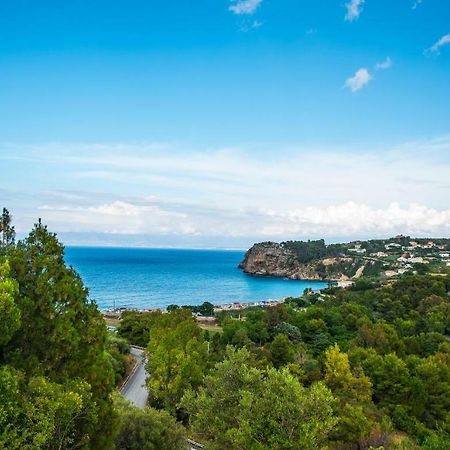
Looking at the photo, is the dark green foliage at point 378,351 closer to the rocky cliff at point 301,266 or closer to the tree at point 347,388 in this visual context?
the tree at point 347,388

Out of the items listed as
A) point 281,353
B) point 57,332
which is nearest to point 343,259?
point 281,353

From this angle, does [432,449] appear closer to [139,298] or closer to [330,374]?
[330,374]

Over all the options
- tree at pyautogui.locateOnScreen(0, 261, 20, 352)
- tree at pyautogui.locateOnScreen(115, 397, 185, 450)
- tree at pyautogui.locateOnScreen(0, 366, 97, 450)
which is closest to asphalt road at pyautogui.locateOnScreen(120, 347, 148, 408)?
tree at pyautogui.locateOnScreen(115, 397, 185, 450)

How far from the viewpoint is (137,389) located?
97.8 ft

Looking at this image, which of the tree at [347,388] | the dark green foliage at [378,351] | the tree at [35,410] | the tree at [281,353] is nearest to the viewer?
the tree at [35,410]

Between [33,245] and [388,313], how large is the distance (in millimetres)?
55022

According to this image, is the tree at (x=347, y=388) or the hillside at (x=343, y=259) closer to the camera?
the tree at (x=347, y=388)

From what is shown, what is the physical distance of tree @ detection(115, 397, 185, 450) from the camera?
15.2 m

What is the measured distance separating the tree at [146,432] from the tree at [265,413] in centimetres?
233

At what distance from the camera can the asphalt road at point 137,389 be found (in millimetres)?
27033

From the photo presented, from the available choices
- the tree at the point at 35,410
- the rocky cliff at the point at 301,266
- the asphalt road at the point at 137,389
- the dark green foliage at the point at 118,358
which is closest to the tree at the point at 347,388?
the asphalt road at the point at 137,389

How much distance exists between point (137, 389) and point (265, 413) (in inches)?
760

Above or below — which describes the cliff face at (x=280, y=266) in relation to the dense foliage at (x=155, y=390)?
below

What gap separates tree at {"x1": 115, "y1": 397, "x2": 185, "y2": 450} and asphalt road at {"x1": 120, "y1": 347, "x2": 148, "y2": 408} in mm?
9187
